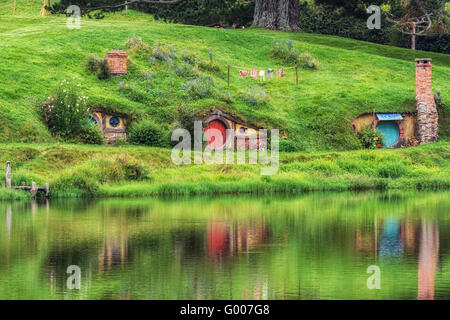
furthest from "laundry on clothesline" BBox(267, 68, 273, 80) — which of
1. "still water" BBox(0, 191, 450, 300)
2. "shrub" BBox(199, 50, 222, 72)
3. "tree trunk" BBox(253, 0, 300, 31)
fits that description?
"still water" BBox(0, 191, 450, 300)

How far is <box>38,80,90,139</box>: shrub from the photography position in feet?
164

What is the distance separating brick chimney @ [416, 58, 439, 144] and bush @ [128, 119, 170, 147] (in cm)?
1692

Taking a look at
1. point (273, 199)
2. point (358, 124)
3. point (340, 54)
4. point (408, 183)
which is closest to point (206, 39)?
point (340, 54)

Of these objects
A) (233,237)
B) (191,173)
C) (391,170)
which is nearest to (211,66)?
(391,170)

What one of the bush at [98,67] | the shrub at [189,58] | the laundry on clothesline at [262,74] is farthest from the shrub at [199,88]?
the laundry on clothesline at [262,74]

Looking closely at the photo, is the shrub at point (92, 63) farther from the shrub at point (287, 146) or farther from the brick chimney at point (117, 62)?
the shrub at point (287, 146)

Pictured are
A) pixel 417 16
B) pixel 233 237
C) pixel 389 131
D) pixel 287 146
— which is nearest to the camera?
pixel 233 237

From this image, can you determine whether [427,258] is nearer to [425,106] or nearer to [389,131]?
[389,131]

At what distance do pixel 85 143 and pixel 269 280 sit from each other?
2940 centimetres

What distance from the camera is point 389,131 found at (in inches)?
2306

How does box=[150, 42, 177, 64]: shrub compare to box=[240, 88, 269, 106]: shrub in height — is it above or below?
above

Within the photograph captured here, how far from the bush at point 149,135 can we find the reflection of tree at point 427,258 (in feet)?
71.3

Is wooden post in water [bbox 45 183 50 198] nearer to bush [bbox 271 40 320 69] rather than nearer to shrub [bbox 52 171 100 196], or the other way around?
shrub [bbox 52 171 100 196]

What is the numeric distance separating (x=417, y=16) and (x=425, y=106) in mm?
25501
